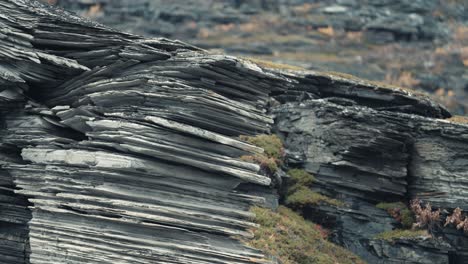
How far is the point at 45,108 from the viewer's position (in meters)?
26.3

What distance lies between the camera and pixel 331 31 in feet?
382

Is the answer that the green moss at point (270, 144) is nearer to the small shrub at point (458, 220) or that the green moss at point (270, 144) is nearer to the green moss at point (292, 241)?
the green moss at point (292, 241)

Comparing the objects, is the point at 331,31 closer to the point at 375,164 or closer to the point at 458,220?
the point at 375,164

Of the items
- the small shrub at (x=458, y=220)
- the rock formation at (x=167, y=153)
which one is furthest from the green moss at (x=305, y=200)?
the small shrub at (x=458, y=220)

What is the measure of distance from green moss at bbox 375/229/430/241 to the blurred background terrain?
7200 cm

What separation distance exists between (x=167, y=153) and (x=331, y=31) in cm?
9915

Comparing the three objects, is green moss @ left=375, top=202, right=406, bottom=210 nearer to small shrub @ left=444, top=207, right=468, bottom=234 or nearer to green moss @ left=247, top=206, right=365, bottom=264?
→ small shrub @ left=444, top=207, right=468, bottom=234

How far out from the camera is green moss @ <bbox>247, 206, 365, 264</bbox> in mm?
23423

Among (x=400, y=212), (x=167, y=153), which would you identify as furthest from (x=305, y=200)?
(x=167, y=153)

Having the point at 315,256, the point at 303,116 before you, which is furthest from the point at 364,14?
the point at 315,256

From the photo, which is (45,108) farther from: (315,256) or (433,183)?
(433,183)

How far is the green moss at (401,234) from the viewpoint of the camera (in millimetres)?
26828

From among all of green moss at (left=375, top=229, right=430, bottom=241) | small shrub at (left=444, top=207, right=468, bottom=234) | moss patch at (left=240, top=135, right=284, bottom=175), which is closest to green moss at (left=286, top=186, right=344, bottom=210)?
moss patch at (left=240, top=135, right=284, bottom=175)

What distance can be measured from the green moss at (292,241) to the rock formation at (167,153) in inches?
29.2
